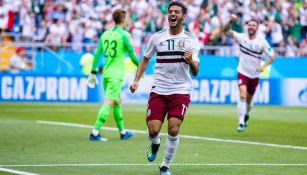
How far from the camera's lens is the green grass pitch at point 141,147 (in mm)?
13109

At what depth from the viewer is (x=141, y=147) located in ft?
54.3

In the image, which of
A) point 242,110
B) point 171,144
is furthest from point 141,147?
point 242,110

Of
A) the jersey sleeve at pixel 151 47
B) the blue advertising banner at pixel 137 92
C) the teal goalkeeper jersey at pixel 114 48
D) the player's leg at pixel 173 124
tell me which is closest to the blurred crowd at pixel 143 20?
the blue advertising banner at pixel 137 92

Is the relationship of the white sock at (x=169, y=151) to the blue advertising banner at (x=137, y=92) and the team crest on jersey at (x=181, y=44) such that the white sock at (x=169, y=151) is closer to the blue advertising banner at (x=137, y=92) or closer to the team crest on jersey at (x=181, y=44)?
the team crest on jersey at (x=181, y=44)

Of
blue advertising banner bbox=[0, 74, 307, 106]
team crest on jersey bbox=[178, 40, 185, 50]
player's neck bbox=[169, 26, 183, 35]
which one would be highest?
player's neck bbox=[169, 26, 183, 35]

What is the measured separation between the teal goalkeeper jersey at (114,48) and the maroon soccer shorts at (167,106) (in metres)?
5.22

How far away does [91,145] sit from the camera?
1684cm

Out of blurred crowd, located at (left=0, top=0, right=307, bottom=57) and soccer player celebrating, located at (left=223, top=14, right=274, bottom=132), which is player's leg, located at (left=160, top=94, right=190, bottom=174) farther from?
blurred crowd, located at (left=0, top=0, right=307, bottom=57)

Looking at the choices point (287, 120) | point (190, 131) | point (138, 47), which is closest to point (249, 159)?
point (190, 131)

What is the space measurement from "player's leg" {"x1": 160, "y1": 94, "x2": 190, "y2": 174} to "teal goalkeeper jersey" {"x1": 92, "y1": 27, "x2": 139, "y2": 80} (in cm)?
531

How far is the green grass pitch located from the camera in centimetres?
1311

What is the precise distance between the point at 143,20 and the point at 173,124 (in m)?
23.8

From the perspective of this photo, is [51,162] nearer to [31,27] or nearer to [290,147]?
[290,147]

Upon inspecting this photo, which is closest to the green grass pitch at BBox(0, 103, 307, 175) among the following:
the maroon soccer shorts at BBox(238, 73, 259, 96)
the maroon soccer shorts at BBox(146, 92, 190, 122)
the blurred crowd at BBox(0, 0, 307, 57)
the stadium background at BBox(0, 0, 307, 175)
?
the stadium background at BBox(0, 0, 307, 175)
